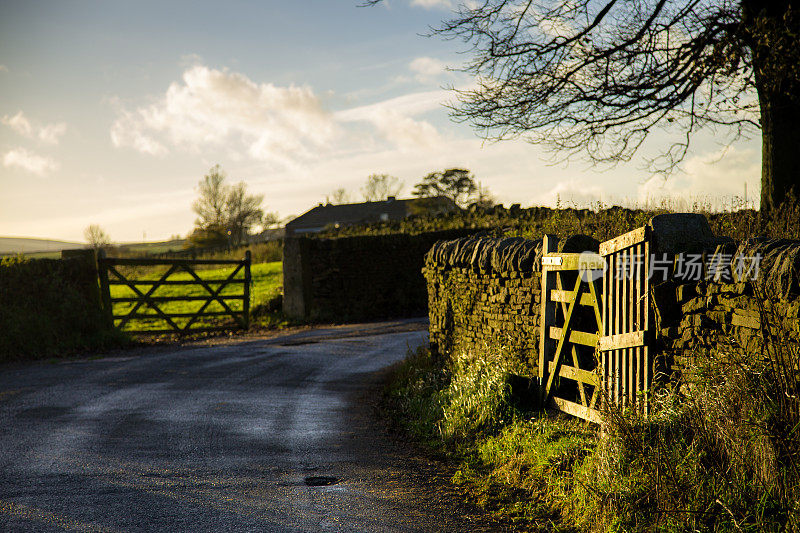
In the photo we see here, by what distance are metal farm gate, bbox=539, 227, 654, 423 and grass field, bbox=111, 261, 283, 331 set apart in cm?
1227

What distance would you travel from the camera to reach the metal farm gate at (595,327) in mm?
5398

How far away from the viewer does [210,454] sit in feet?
21.6

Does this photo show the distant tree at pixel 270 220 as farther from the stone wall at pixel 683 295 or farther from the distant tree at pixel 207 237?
the stone wall at pixel 683 295

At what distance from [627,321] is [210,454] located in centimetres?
416

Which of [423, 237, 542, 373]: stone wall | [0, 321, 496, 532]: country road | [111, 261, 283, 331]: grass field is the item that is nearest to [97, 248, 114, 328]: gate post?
[111, 261, 283, 331]: grass field

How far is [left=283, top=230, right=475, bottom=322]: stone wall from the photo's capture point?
19453mm

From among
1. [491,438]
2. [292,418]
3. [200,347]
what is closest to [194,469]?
[292,418]

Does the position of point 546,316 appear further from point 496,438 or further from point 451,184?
point 451,184

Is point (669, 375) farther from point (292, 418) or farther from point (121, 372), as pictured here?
point (121, 372)

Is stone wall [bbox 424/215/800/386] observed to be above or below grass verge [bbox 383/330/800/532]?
above

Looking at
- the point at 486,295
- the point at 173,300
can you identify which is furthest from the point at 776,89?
the point at 173,300

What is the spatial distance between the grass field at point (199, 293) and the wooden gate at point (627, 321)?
1322 centimetres

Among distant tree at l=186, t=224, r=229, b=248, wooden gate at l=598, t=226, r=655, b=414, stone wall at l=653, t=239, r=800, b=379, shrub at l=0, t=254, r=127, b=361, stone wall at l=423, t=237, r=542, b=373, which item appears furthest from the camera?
distant tree at l=186, t=224, r=229, b=248

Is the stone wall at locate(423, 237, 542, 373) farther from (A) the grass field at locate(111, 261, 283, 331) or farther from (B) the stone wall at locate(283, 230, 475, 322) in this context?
(B) the stone wall at locate(283, 230, 475, 322)
